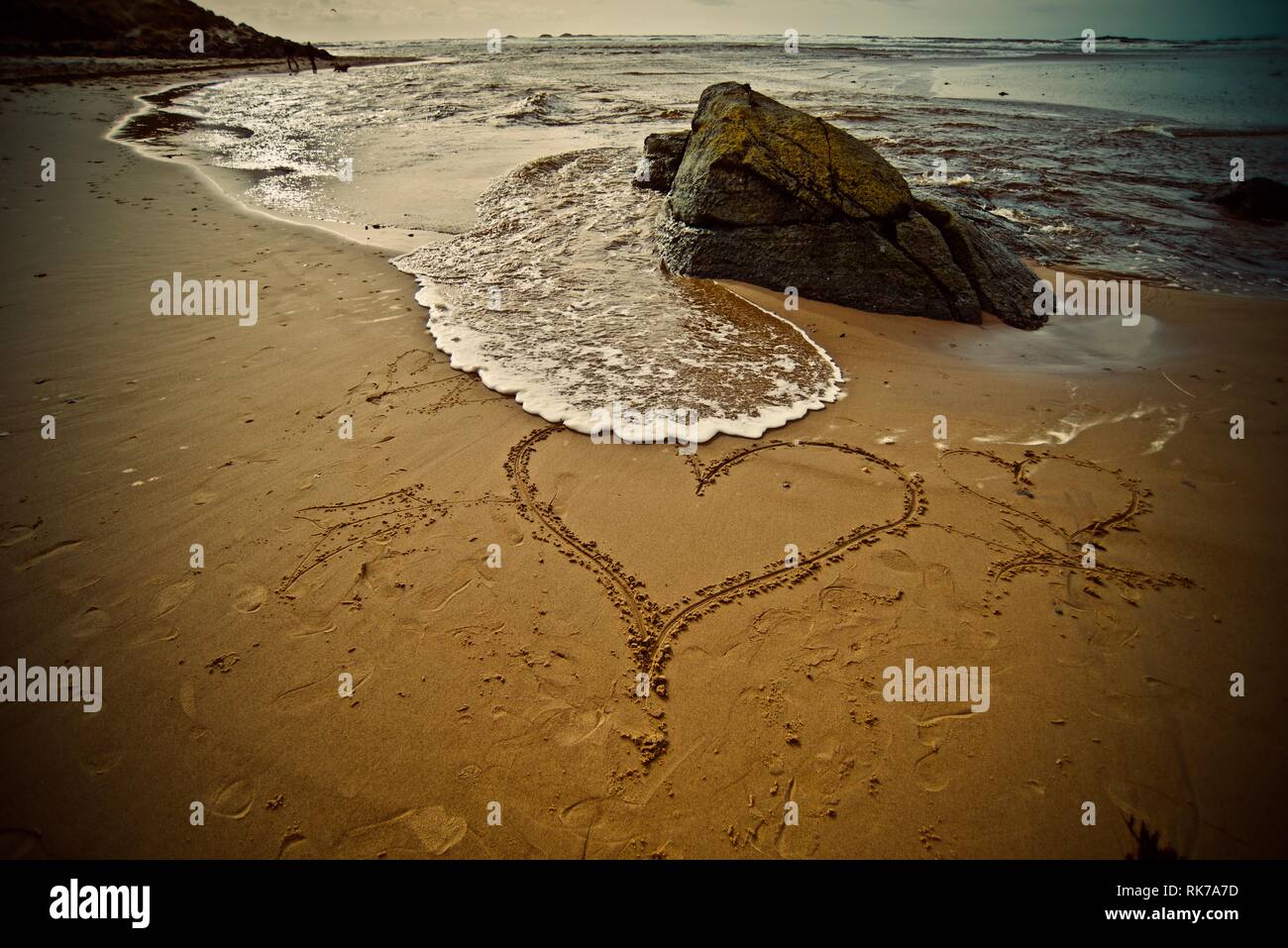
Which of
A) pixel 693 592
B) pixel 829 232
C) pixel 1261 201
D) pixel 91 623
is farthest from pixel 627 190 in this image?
pixel 1261 201

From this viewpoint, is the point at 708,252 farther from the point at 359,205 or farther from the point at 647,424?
the point at 359,205

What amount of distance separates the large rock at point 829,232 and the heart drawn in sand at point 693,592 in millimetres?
3360

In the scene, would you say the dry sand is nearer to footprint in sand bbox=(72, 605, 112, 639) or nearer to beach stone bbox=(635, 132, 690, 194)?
footprint in sand bbox=(72, 605, 112, 639)

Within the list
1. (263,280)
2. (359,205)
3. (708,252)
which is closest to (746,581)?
(708,252)

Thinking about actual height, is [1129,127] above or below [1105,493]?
above

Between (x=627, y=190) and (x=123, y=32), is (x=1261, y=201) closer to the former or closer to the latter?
(x=627, y=190)

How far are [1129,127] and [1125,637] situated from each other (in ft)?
68.4

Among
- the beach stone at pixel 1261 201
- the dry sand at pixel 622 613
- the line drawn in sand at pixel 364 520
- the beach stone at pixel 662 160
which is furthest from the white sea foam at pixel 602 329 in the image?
the beach stone at pixel 1261 201

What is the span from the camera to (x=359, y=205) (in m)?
9.75

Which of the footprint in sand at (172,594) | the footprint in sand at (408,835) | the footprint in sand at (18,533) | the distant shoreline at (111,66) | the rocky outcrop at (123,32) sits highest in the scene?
the rocky outcrop at (123,32)

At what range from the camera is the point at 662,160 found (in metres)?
9.68

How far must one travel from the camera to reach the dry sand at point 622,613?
7.59ft

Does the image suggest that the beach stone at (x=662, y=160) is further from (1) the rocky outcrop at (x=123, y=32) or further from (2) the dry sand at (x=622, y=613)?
(1) the rocky outcrop at (x=123, y=32)

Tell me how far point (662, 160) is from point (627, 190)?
82cm
